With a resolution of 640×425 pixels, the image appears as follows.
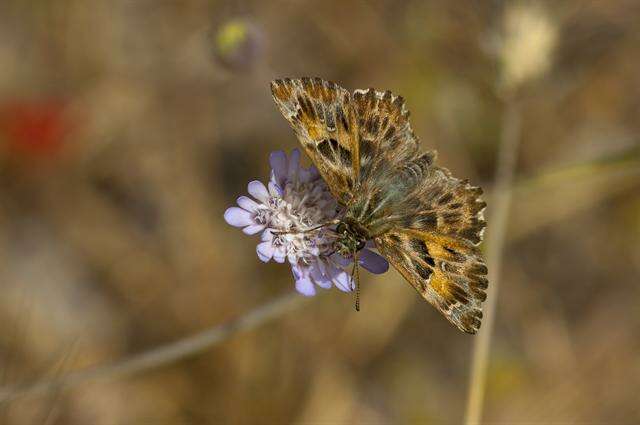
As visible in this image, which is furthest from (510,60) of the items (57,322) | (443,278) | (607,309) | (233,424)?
(57,322)

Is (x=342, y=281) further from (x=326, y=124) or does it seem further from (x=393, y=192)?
(x=326, y=124)

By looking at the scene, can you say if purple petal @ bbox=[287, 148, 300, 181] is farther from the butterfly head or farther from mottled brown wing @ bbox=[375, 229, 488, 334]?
mottled brown wing @ bbox=[375, 229, 488, 334]

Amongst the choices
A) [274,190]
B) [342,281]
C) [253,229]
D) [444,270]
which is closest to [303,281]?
[342,281]

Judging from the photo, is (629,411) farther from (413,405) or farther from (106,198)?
(106,198)

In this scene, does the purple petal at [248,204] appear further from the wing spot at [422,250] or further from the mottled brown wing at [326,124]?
the wing spot at [422,250]

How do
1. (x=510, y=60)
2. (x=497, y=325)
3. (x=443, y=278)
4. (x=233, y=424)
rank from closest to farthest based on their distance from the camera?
(x=443, y=278) < (x=510, y=60) < (x=233, y=424) < (x=497, y=325)

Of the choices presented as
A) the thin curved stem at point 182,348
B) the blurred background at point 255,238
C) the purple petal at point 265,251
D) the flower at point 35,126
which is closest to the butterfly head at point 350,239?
the purple petal at point 265,251

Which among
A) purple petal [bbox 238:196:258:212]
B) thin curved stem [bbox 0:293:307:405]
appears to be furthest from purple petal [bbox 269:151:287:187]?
thin curved stem [bbox 0:293:307:405]
